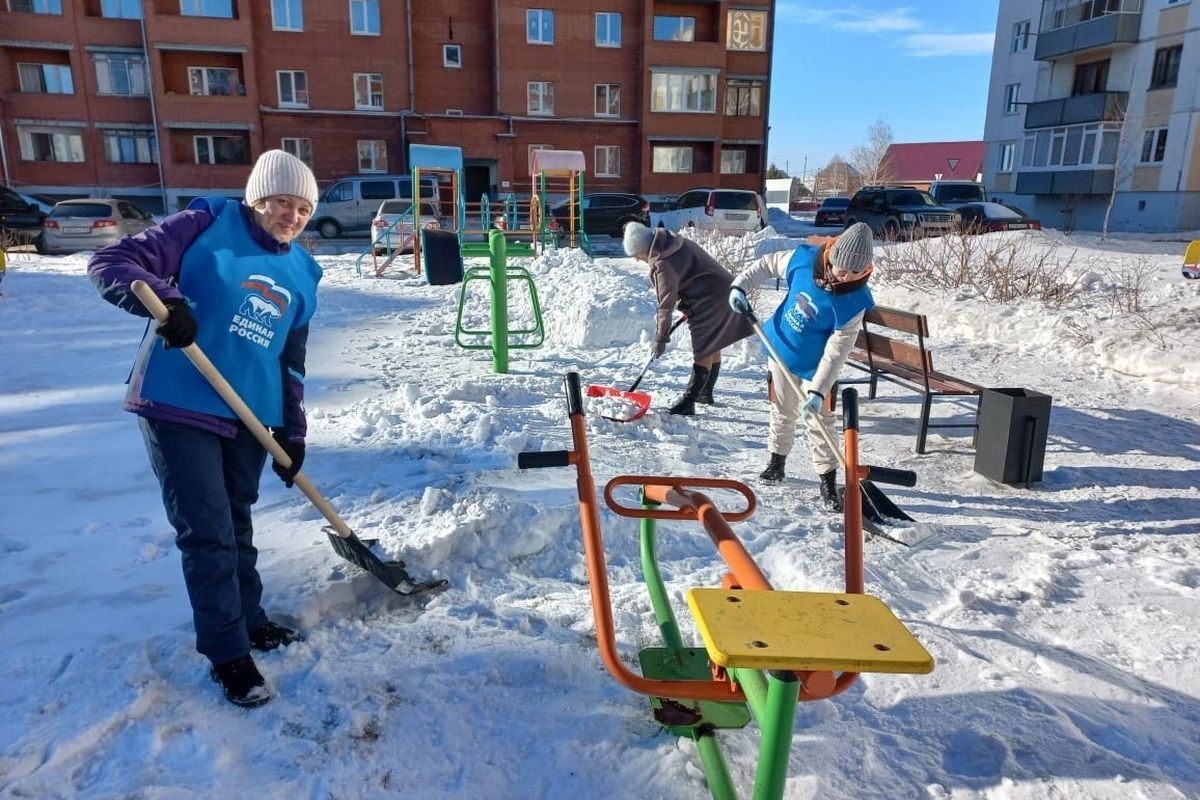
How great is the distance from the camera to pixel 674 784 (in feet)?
7.00

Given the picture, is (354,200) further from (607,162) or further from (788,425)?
(788,425)

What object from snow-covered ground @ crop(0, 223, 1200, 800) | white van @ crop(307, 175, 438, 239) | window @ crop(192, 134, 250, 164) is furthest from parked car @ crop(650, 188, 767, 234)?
window @ crop(192, 134, 250, 164)

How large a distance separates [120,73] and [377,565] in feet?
101

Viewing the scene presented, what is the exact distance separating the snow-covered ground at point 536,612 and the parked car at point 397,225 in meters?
9.10

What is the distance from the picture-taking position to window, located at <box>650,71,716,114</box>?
28578 mm

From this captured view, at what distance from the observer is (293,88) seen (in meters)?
26.9

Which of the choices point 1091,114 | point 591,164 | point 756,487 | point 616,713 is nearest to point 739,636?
point 616,713

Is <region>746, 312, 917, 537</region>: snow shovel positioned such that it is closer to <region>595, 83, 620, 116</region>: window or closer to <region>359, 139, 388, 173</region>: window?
<region>359, 139, 388, 173</region>: window

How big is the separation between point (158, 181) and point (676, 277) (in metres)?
27.7

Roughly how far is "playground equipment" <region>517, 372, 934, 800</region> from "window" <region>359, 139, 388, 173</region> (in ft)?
90.2

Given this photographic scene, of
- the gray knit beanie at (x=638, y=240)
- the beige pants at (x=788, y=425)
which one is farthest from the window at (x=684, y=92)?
the beige pants at (x=788, y=425)

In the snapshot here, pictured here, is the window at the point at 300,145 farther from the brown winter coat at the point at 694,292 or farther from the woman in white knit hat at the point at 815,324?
the woman in white knit hat at the point at 815,324

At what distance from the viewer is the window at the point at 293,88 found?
26.7 metres

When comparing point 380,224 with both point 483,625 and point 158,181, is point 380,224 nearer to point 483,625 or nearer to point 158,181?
point 483,625
